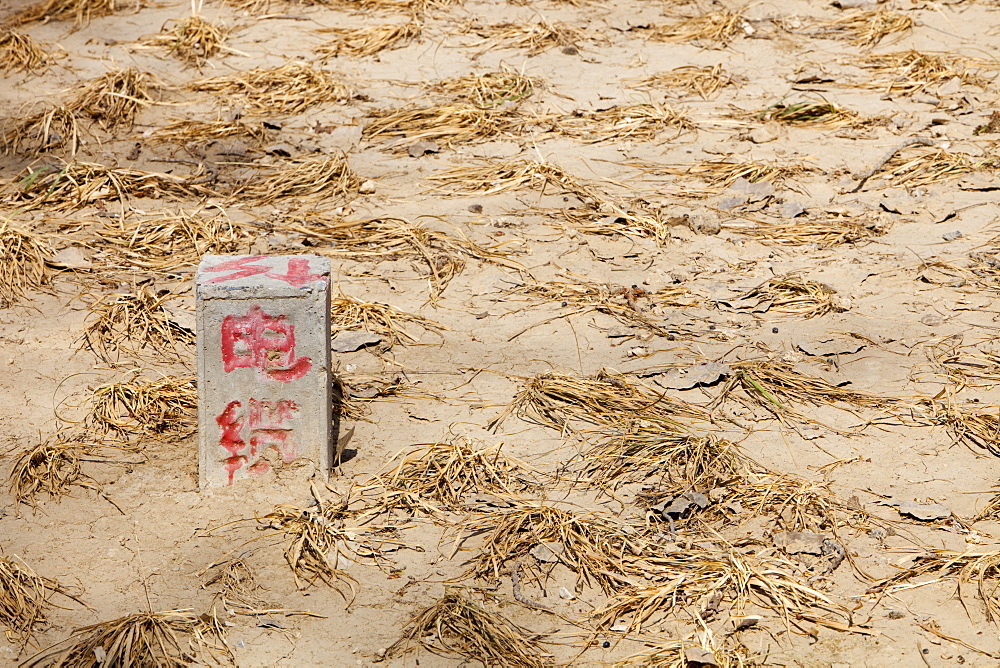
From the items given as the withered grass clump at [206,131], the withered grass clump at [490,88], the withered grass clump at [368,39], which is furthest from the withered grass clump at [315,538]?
the withered grass clump at [368,39]

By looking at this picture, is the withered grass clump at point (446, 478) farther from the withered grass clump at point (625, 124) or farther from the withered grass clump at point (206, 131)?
the withered grass clump at point (206, 131)

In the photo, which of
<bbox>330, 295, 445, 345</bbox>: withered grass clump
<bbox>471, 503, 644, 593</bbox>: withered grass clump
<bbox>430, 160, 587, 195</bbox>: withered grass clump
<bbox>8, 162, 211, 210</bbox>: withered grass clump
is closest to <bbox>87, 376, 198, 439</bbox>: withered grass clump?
<bbox>330, 295, 445, 345</bbox>: withered grass clump

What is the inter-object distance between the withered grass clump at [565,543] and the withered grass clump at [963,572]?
732mm

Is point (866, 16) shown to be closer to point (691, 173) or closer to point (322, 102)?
point (691, 173)

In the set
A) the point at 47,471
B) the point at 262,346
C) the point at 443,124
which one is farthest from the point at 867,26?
the point at 47,471

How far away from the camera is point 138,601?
320 cm

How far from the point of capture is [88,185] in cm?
570

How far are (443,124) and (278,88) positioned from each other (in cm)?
113

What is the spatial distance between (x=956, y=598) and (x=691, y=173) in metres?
3.17

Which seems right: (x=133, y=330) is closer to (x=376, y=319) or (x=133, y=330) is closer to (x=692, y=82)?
(x=376, y=319)

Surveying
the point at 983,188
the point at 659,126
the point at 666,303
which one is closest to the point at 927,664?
the point at 666,303

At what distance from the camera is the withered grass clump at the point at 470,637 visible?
9.90ft

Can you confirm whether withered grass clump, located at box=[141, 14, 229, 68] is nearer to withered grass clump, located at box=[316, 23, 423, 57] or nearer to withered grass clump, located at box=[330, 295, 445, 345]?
withered grass clump, located at box=[316, 23, 423, 57]

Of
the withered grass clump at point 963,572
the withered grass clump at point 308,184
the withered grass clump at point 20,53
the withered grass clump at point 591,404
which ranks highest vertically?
the withered grass clump at point 963,572
